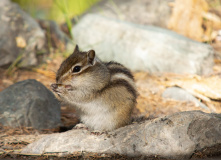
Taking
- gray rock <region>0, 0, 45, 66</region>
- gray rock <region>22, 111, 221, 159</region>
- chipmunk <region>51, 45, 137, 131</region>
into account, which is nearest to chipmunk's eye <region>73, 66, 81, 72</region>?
chipmunk <region>51, 45, 137, 131</region>

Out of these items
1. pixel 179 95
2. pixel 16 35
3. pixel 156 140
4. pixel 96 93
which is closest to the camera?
pixel 156 140

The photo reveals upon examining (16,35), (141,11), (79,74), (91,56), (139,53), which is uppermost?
(91,56)

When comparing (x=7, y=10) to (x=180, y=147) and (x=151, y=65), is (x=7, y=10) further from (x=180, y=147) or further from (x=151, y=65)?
(x=180, y=147)

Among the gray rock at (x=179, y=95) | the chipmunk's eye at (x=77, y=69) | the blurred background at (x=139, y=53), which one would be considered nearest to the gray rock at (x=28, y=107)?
the blurred background at (x=139, y=53)

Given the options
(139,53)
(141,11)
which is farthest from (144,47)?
(141,11)

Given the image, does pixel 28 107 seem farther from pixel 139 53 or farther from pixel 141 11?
pixel 141 11

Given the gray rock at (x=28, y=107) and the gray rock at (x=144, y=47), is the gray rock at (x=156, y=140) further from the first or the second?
the gray rock at (x=144, y=47)

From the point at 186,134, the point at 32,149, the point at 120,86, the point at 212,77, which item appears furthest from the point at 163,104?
the point at 32,149
